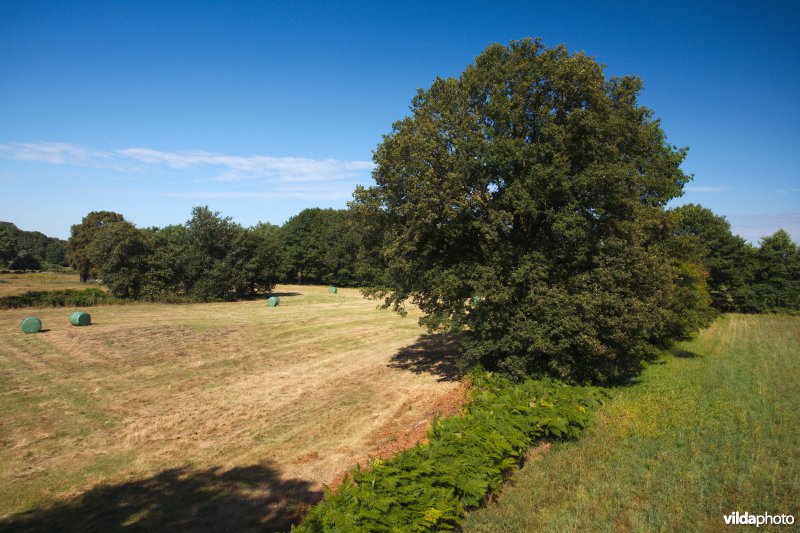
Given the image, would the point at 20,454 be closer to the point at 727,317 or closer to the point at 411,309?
the point at 411,309

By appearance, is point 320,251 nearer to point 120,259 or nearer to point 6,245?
point 120,259

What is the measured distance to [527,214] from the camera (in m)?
16.1

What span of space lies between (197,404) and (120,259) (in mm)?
36357

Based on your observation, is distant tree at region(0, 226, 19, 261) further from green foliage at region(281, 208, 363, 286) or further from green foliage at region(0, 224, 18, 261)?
green foliage at region(281, 208, 363, 286)

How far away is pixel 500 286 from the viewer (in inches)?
585

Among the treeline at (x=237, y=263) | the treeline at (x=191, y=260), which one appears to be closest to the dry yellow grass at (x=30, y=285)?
the treeline at (x=191, y=260)

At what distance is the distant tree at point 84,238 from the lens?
7100 centimetres

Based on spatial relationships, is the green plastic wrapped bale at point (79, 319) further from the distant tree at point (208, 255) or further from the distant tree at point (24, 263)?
the distant tree at point (24, 263)

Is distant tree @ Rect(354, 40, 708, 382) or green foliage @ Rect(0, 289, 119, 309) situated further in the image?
green foliage @ Rect(0, 289, 119, 309)

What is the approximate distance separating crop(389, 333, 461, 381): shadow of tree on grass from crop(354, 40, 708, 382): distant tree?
11.8 feet

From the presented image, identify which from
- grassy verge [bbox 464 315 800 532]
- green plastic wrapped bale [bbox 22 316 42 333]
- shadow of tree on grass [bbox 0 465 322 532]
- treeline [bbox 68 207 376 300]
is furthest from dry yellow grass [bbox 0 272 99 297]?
grassy verge [bbox 464 315 800 532]

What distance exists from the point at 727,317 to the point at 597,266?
42.5 meters

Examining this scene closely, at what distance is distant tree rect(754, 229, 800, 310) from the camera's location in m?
48.1

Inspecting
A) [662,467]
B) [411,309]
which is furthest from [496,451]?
[411,309]
